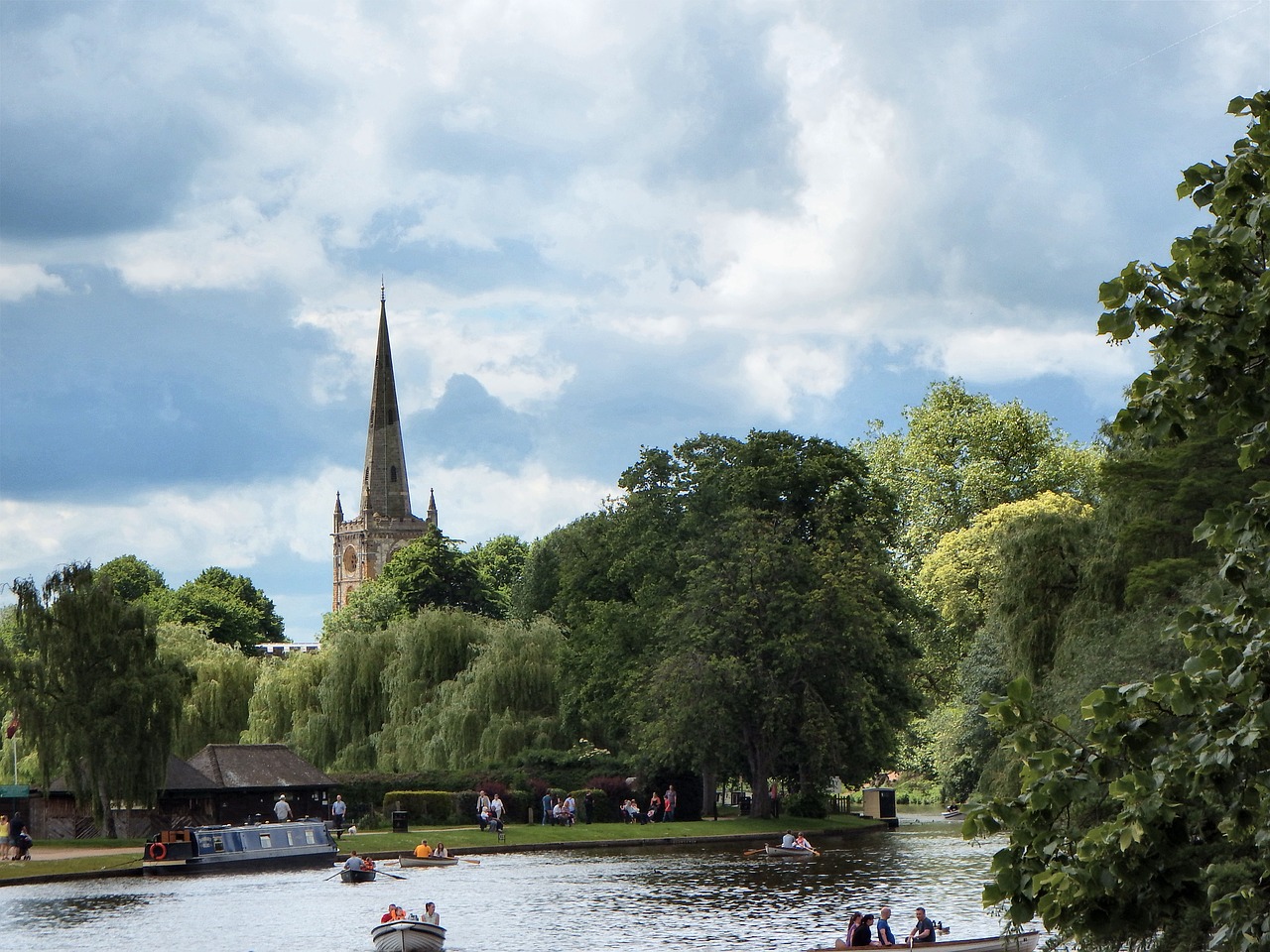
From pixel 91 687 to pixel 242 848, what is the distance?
7.19 metres

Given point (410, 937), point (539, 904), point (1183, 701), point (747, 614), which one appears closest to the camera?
point (1183, 701)

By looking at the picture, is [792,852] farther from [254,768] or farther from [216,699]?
[216,699]

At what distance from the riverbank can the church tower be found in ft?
347

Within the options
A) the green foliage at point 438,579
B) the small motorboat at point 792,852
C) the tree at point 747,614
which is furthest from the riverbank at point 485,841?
the green foliage at point 438,579

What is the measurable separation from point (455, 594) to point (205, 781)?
66999 mm

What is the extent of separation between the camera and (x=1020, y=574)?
40812mm

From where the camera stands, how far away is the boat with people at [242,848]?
155 ft

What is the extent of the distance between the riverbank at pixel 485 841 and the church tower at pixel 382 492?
105725mm

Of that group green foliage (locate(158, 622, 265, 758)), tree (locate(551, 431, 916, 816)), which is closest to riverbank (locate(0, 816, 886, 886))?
tree (locate(551, 431, 916, 816))

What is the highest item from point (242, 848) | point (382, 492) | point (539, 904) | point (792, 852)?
point (382, 492)

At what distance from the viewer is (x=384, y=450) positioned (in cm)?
16788

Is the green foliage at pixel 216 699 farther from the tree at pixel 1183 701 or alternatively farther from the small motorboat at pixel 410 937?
the tree at pixel 1183 701

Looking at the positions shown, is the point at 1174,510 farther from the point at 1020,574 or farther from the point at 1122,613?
the point at 1020,574

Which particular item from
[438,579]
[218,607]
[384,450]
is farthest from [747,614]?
[384,450]
